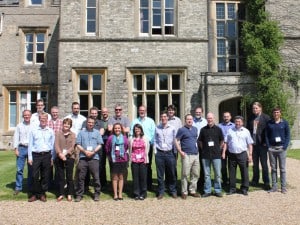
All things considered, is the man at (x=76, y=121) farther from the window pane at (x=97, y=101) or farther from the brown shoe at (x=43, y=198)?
the window pane at (x=97, y=101)

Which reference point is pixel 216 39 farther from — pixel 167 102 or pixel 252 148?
pixel 252 148

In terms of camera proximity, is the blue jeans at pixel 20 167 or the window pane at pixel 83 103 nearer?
the blue jeans at pixel 20 167

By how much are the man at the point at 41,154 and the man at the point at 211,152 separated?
3.02 m

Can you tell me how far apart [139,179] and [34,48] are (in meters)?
12.8

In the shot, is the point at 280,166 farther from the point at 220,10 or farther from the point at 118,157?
the point at 220,10

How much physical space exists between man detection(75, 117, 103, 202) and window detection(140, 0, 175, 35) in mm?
8736

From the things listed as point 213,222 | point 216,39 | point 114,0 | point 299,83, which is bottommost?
point 213,222

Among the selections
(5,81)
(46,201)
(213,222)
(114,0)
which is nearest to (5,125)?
(5,81)

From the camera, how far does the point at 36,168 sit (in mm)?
7191

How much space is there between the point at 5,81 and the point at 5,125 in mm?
2062

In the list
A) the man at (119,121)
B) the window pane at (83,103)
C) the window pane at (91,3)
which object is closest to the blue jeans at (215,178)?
the man at (119,121)

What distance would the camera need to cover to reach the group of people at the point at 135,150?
7.26 meters

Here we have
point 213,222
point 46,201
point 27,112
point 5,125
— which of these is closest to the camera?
point 213,222

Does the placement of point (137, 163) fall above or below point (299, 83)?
below
